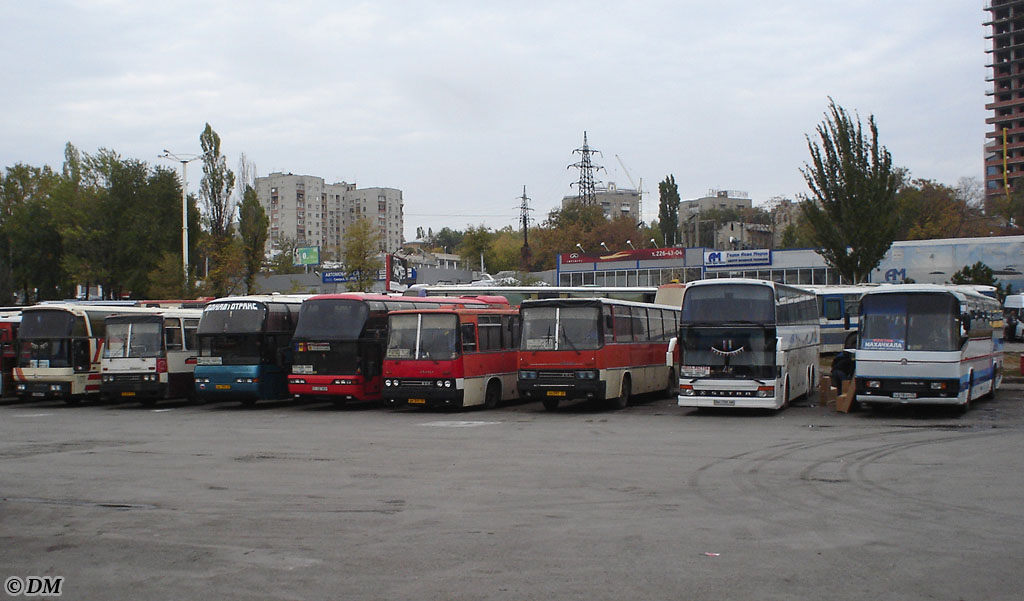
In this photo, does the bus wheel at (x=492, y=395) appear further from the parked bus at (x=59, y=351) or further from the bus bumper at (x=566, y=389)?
the parked bus at (x=59, y=351)

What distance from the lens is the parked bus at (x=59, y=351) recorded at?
2909 centimetres

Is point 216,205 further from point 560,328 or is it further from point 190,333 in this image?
point 560,328

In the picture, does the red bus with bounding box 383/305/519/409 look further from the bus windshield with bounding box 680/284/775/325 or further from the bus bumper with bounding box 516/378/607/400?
the bus windshield with bounding box 680/284/775/325

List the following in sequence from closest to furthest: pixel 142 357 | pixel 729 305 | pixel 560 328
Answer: pixel 729 305 < pixel 560 328 < pixel 142 357

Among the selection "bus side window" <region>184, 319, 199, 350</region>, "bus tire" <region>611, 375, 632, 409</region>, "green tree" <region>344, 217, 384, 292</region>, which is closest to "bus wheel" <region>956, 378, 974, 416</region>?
"bus tire" <region>611, 375, 632, 409</region>

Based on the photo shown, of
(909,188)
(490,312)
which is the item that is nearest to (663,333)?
(490,312)

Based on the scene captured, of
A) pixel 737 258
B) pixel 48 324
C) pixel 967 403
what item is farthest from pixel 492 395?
pixel 737 258

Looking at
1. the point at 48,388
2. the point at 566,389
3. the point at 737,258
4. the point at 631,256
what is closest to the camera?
the point at 566,389

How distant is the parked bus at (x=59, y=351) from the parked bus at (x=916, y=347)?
22.6 meters

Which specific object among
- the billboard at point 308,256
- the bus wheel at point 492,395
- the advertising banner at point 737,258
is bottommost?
the bus wheel at point 492,395

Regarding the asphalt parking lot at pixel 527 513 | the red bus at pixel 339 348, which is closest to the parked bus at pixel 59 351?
the red bus at pixel 339 348

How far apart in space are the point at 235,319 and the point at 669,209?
79921mm

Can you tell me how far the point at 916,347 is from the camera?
21.0 m

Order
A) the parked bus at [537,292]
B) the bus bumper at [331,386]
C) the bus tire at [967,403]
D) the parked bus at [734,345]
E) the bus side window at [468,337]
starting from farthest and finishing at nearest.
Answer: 1. the parked bus at [537,292]
2. the bus bumper at [331,386]
3. the bus side window at [468,337]
4. the parked bus at [734,345]
5. the bus tire at [967,403]
